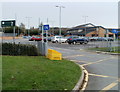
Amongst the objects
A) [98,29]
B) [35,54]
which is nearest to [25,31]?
[98,29]

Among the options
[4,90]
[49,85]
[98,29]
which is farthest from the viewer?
[98,29]

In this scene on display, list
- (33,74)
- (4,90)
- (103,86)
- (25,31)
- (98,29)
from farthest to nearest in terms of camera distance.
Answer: (25,31), (98,29), (33,74), (103,86), (4,90)

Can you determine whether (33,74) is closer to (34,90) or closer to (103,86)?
(34,90)

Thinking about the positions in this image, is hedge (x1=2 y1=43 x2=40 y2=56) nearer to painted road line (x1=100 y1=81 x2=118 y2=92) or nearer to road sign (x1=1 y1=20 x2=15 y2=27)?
road sign (x1=1 y1=20 x2=15 y2=27)

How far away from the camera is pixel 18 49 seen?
13.9 m

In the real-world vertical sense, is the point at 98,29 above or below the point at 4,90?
above

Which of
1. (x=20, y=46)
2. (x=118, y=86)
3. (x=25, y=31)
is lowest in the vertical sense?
(x=118, y=86)

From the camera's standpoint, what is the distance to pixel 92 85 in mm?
6977

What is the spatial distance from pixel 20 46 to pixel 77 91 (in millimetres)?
8868

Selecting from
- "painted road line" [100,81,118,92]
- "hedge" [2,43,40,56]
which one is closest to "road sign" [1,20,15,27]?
"hedge" [2,43,40,56]

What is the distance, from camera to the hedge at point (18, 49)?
1369 centimetres

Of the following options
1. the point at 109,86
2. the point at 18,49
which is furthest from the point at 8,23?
the point at 109,86

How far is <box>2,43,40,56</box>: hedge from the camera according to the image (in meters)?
13.7

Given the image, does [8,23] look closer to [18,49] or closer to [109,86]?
[18,49]
